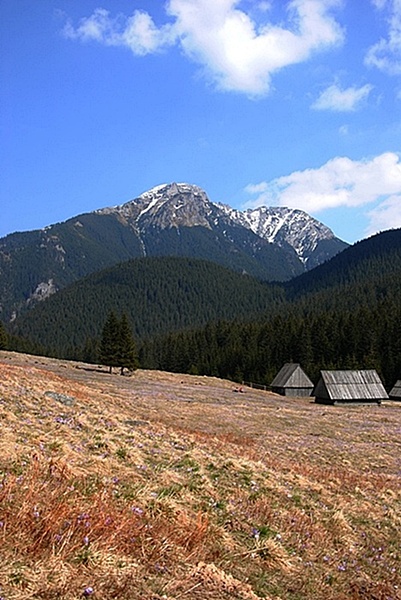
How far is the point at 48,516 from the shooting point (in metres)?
7.82

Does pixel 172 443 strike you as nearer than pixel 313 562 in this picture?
No

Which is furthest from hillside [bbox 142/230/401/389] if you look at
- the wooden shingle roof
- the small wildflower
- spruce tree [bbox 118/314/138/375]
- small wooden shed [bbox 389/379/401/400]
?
the small wildflower

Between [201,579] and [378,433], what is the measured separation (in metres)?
33.3

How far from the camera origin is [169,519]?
9.58 metres

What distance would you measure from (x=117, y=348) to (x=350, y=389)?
3905 centimetres

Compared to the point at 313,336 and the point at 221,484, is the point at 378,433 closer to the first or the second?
the point at 221,484

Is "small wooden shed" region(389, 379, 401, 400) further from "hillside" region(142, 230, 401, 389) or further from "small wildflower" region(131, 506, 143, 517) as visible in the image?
"small wildflower" region(131, 506, 143, 517)

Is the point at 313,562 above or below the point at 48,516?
below

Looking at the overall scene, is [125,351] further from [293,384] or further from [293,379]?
[293,384]

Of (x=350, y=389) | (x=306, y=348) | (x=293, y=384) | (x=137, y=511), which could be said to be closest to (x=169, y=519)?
(x=137, y=511)

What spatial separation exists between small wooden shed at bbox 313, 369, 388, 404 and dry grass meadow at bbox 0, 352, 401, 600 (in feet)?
188

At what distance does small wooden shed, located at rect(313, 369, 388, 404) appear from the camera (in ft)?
247

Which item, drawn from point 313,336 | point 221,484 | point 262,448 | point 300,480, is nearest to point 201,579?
point 221,484

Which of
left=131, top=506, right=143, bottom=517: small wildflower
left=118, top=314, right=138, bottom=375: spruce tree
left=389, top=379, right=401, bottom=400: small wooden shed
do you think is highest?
left=118, top=314, right=138, bottom=375: spruce tree
